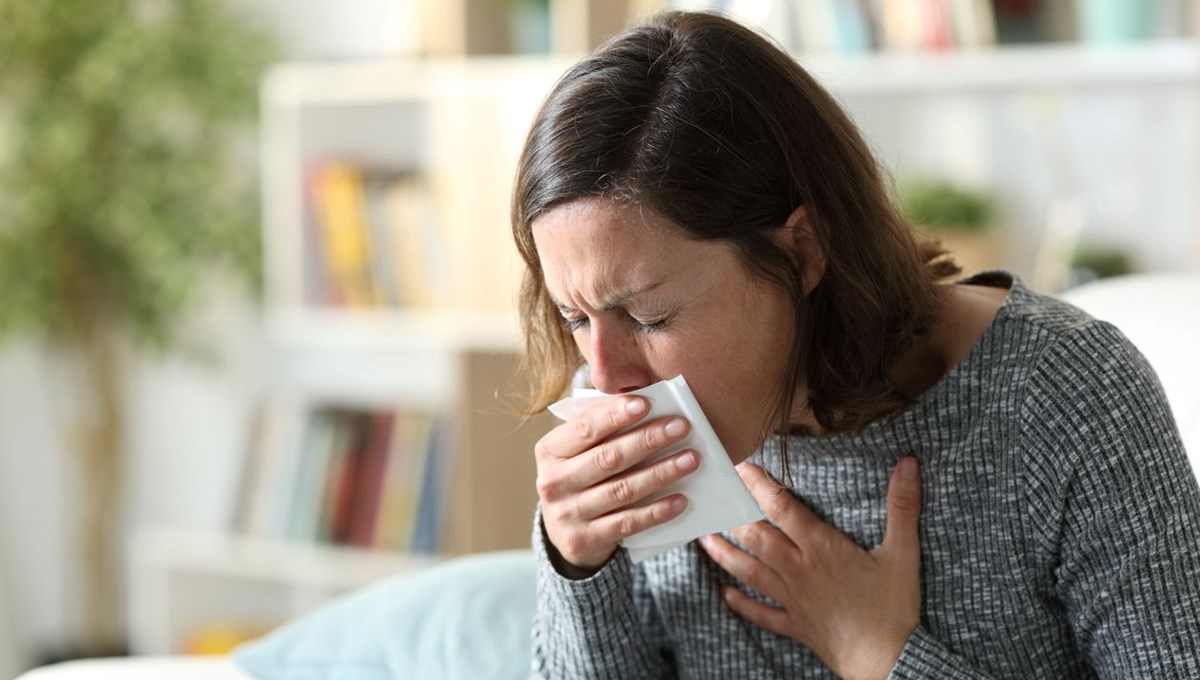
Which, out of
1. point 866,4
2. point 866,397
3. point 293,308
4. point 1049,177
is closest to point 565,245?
point 866,397

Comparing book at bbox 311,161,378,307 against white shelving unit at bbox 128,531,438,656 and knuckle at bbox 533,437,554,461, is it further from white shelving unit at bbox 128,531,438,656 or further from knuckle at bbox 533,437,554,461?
knuckle at bbox 533,437,554,461

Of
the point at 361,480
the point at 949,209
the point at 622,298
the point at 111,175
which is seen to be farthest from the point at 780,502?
the point at 111,175

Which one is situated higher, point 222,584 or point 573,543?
point 573,543

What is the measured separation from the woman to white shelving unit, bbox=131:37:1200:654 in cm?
103

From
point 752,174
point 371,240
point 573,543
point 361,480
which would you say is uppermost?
point 752,174

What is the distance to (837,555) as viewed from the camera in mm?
1250

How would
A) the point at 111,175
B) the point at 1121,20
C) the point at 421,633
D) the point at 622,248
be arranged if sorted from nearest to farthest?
the point at 622,248 < the point at 421,633 < the point at 1121,20 < the point at 111,175

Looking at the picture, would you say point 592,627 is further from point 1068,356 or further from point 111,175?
point 111,175

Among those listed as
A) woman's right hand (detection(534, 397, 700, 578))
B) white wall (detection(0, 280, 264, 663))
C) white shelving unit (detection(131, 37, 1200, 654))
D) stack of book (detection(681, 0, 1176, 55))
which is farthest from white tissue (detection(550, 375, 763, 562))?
white wall (detection(0, 280, 264, 663))

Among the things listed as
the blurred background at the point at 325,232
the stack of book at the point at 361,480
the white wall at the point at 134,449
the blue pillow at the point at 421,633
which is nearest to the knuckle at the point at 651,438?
the blue pillow at the point at 421,633

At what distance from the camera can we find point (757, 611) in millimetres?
→ 1302

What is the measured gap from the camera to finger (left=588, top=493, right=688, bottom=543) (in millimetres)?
1164

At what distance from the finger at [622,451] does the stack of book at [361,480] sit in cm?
172

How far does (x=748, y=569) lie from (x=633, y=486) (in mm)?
183
